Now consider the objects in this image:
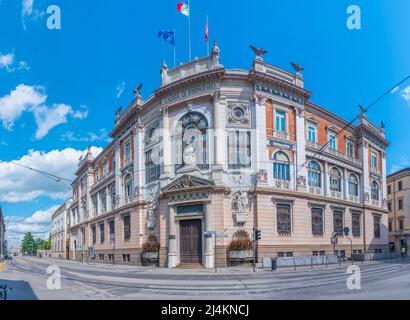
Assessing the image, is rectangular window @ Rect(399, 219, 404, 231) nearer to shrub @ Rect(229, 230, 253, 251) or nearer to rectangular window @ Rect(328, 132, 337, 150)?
rectangular window @ Rect(328, 132, 337, 150)

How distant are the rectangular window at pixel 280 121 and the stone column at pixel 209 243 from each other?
31.9 feet

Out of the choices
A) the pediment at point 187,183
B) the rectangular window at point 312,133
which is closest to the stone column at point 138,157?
the pediment at point 187,183

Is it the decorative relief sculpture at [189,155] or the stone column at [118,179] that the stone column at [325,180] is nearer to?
the decorative relief sculpture at [189,155]

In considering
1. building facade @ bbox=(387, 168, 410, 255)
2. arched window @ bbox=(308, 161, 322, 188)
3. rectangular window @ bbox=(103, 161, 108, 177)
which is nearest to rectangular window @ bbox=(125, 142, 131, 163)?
rectangular window @ bbox=(103, 161, 108, 177)

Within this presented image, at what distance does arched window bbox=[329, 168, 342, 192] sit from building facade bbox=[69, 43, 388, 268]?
4.4 inches

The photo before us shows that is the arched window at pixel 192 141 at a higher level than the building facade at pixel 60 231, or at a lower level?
higher

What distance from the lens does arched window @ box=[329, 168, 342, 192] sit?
34344mm

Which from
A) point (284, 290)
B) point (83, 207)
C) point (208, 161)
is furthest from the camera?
point (83, 207)

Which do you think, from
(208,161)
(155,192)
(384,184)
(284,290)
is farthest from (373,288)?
(384,184)

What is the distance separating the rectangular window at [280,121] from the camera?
29.9 metres

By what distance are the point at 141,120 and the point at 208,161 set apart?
34.4ft

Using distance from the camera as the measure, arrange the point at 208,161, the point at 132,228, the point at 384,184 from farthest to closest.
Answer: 1. the point at 384,184
2. the point at 132,228
3. the point at 208,161
